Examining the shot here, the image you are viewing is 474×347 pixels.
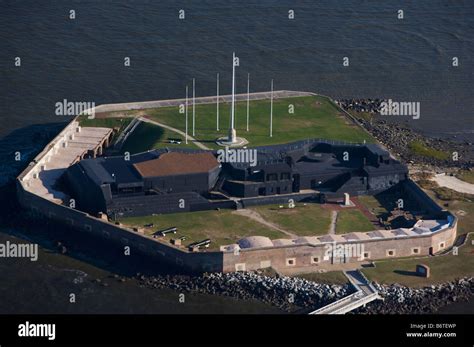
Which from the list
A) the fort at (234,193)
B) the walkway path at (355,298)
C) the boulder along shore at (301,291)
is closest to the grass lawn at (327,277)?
the walkway path at (355,298)

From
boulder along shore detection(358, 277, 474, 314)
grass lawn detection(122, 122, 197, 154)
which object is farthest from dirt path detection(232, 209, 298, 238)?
grass lawn detection(122, 122, 197, 154)

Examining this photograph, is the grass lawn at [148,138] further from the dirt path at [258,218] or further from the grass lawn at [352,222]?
the grass lawn at [352,222]

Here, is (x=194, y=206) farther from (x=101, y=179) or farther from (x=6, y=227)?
(x=6, y=227)

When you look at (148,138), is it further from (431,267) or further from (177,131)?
(431,267)

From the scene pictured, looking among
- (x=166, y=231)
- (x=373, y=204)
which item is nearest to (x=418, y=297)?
(x=373, y=204)

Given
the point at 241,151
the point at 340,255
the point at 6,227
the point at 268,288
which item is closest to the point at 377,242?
the point at 340,255
